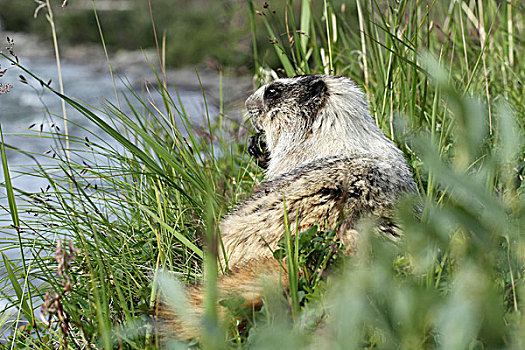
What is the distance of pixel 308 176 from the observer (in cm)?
265

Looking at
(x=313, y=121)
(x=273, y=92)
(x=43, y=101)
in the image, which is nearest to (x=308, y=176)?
(x=313, y=121)

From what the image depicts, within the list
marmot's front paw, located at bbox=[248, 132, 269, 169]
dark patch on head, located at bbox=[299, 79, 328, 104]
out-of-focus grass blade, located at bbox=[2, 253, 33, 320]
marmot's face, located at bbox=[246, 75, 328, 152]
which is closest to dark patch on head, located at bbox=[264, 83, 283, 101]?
marmot's face, located at bbox=[246, 75, 328, 152]

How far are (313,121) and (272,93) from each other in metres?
0.39

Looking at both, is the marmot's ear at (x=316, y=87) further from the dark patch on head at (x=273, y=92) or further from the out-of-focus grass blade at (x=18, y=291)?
the out-of-focus grass blade at (x=18, y=291)

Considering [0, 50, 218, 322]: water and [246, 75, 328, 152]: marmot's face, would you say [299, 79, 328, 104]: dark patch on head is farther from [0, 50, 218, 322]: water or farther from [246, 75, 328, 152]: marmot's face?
[0, 50, 218, 322]: water

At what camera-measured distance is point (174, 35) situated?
1720cm

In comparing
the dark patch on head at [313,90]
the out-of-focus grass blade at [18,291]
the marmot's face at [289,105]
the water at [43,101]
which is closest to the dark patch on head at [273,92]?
the marmot's face at [289,105]

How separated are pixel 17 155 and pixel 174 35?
401 inches

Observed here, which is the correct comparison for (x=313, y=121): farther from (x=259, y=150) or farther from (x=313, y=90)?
(x=259, y=150)

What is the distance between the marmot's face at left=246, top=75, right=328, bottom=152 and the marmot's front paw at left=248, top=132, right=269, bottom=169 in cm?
15

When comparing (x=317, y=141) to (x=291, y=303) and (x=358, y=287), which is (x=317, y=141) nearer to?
(x=291, y=303)

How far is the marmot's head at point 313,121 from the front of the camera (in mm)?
3191

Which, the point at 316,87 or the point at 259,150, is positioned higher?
the point at 316,87

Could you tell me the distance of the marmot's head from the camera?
10.5 ft
